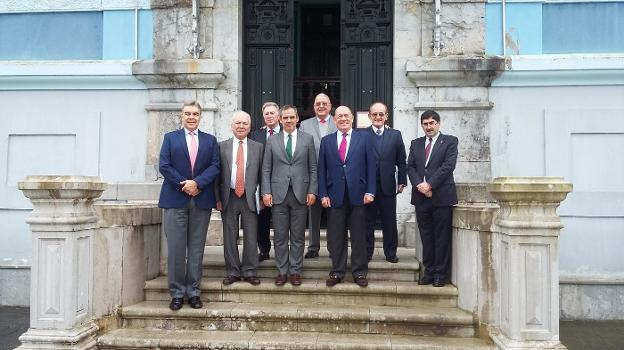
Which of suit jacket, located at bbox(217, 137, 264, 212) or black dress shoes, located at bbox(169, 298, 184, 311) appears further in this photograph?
suit jacket, located at bbox(217, 137, 264, 212)

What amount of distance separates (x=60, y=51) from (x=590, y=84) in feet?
24.7

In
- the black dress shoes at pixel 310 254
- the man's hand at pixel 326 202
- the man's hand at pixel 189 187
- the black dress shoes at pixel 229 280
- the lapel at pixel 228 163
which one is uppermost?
the lapel at pixel 228 163

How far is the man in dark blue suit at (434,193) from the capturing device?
5.32m

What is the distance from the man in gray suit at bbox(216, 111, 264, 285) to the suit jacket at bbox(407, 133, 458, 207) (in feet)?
5.33

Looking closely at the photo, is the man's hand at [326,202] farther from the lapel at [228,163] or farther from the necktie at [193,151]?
the necktie at [193,151]

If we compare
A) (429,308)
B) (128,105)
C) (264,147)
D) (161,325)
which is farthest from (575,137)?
(128,105)

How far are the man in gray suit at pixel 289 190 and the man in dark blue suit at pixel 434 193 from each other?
1078 millimetres

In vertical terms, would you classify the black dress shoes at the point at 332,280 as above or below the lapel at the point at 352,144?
below

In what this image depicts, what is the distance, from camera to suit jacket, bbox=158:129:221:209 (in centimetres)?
508

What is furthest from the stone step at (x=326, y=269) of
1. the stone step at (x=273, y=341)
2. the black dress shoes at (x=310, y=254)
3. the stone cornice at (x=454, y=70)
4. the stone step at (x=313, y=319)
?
the stone cornice at (x=454, y=70)

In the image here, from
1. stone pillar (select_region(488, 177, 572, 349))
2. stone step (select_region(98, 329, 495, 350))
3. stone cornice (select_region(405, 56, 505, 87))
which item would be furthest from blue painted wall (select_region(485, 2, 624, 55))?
stone step (select_region(98, 329, 495, 350))

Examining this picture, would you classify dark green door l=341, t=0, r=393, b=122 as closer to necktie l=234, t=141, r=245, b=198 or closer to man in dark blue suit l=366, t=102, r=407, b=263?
man in dark blue suit l=366, t=102, r=407, b=263

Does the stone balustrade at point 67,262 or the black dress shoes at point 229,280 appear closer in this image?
the stone balustrade at point 67,262

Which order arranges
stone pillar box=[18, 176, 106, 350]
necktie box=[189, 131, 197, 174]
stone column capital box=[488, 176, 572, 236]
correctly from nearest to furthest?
stone column capital box=[488, 176, 572, 236] < stone pillar box=[18, 176, 106, 350] < necktie box=[189, 131, 197, 174]
